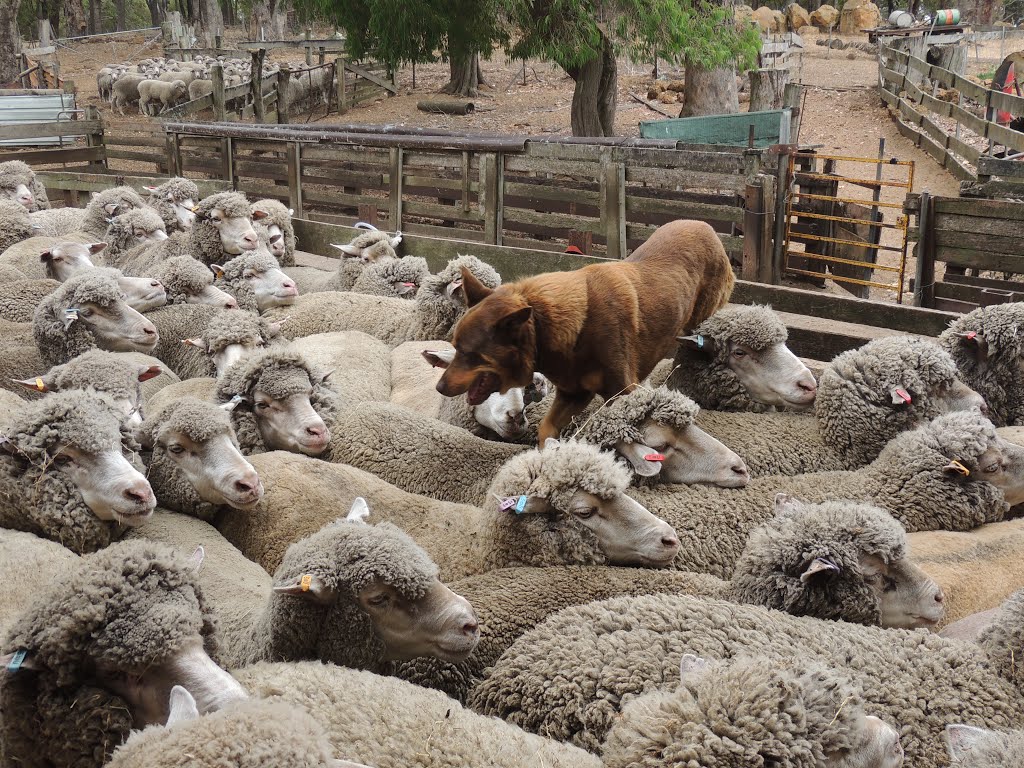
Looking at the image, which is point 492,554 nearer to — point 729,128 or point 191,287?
point 191,287

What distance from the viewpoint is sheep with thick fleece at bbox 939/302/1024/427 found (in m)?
4.93

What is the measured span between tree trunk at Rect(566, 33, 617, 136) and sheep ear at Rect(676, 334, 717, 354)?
431 inches

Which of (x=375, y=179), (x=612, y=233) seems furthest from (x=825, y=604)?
(x=375, y=179)

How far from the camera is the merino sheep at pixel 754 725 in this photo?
211 cm

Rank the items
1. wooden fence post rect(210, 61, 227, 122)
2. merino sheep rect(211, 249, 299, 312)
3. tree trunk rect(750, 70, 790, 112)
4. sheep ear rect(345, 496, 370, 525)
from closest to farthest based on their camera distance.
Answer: sheep ear rect(345, 496, 370, 525)
merino sheep rect(211, 249, 299, 312)
tree trunk rect(750, 70, 790, 112)
wooden fence post rect(210, 61, 227, 122)

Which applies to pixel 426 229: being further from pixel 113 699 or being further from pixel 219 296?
pixel 113 699

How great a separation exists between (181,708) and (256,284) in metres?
5.75

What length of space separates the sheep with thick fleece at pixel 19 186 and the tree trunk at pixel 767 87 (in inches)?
416

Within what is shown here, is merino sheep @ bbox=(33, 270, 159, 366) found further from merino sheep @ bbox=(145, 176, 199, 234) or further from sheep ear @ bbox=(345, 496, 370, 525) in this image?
merino sheep @ bbox=(145, 176, 199, 234)

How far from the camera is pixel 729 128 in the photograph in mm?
13688

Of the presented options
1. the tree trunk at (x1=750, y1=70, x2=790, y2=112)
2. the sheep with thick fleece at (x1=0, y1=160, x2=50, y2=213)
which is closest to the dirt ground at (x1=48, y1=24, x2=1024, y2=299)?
the tree trunk at (x1=750, y1=70, x2=790, y2=112)

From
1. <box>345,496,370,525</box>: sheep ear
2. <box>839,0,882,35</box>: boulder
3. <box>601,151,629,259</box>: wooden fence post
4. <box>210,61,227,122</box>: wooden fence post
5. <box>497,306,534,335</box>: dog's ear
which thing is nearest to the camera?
<box>345,496,370,525</box>: sheep ear

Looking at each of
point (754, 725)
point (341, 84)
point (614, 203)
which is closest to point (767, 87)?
point (614, 203)

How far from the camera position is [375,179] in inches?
436
